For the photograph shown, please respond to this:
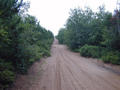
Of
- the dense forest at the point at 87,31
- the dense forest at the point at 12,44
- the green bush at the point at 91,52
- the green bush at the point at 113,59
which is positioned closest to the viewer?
the dense forest at the point at 12,44

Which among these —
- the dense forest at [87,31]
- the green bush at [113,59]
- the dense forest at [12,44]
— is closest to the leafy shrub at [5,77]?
the dense forest at [12,44]

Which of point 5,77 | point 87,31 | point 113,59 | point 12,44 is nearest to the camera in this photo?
point 5,77

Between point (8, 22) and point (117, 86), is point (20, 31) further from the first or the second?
point (117, 86)

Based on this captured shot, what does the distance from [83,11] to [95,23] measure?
21.2 ft

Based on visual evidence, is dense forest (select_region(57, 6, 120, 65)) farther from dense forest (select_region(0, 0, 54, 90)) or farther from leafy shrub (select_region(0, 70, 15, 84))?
leafy shrub (select_region(0, 70, 15, 84))

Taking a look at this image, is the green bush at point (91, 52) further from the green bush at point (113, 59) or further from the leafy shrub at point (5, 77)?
the leafy shrub at point (5, 77)

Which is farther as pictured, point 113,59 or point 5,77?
point 113,59

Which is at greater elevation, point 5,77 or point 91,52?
point 91,52

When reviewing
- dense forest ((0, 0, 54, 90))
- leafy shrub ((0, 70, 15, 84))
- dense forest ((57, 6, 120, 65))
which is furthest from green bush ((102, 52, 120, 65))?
leafy shrub ((0, 70, 15, 84))

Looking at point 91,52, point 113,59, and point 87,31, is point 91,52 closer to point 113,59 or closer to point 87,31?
point 113,59

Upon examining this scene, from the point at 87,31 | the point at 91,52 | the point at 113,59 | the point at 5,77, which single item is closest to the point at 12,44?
the point at 5,77

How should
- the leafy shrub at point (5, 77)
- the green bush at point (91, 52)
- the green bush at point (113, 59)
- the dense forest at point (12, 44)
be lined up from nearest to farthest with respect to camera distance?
Result: the leafy shrub at point (5, 77) → the dense forest at point (12, 44) → the green bush at point (113, 59) → the green bush at point (91, 52)

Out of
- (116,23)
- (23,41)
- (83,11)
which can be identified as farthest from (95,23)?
(23,41)

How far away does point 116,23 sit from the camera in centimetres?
1324
